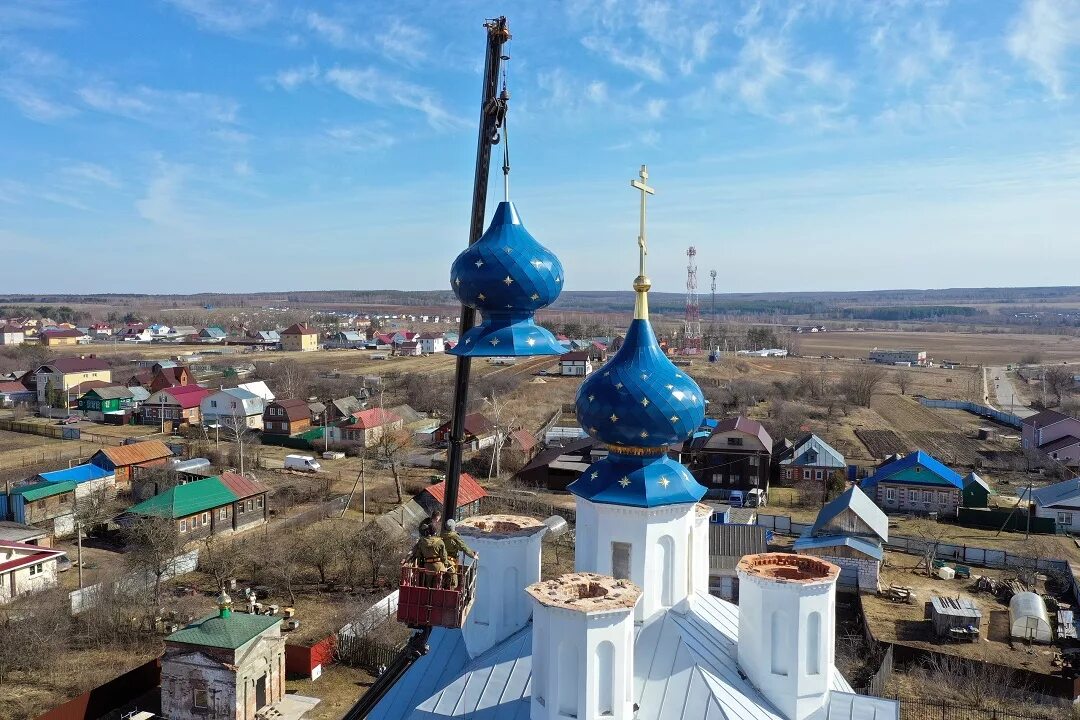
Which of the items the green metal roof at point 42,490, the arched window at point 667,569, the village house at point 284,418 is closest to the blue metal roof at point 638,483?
the arched window at point 667,569

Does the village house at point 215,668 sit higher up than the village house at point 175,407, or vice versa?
the village house at point 175,407

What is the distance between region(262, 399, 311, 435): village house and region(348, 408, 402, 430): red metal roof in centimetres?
316

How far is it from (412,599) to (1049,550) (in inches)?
993

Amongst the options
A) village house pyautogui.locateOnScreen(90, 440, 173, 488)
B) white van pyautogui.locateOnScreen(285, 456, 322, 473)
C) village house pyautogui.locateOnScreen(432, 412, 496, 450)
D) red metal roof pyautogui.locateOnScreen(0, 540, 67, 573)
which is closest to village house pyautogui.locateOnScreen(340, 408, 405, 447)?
village house pyautogui.locateOnScreen(432, 412, 496, 450)

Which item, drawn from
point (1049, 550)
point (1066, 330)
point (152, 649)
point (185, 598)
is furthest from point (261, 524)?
point (1066, 330)

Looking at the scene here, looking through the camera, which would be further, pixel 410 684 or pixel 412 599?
pixel 410 684

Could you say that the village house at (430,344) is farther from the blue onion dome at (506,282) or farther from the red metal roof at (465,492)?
the blue onion dome at (506,282)

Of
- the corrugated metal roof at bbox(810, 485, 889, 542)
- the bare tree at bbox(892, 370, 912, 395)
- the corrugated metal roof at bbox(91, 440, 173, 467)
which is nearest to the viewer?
the corrugated metal roof at bbox(810, 485, 889, 542)

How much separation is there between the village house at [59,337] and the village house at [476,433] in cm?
6774

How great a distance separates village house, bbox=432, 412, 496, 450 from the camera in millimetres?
38562

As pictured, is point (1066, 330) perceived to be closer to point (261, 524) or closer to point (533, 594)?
point (261, 524)

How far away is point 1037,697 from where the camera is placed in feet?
51.2

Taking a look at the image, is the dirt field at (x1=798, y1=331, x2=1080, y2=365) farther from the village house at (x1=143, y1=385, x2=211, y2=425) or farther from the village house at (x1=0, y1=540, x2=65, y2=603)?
the village house at (x1=0, y1=540, x2=65, y2=603)

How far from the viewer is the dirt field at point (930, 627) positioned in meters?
18.0
